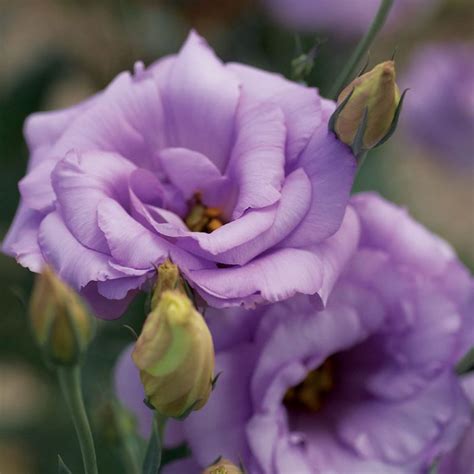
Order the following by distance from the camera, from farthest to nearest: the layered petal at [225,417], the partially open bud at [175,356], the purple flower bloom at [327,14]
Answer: the purple flower bloom at [327,14], the layered petal at [225,417], the partially open bud at [175,356]

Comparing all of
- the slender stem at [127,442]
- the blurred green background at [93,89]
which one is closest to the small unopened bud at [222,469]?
the slender stem at [127,442]

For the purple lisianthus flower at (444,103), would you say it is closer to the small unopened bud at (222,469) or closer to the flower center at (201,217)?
the flower center at (201,217)

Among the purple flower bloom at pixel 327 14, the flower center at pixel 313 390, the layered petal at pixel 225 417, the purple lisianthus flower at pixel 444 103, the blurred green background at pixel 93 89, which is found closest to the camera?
the layered petal at pixel 225 417

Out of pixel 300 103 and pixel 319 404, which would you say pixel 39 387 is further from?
pixel 300 103

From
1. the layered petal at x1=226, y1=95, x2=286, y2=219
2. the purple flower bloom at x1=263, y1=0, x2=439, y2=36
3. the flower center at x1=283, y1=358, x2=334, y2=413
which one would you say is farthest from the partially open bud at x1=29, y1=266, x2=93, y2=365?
the purple flower bloom at x1=263, y1=0, x2=439, y2=36

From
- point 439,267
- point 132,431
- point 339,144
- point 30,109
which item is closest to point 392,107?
point 339,144

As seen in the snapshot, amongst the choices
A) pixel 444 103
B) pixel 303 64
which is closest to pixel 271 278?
pixel 303 64
